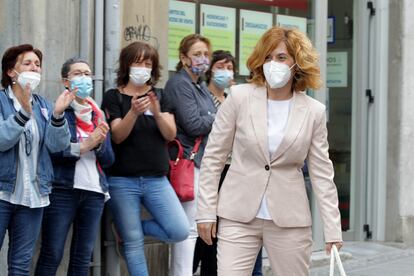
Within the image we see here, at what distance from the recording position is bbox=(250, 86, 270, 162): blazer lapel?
5.30 metres

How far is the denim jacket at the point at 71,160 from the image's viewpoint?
21.2 ft

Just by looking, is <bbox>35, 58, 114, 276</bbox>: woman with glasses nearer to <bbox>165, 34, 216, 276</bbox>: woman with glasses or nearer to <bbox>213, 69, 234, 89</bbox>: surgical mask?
<bbox>165, 34, 216, 276</bbox>: woman with glasses

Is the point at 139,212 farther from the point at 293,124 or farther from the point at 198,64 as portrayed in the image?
the point at 293,124

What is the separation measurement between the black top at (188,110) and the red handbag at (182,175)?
61 mm

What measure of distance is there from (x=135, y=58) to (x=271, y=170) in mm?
1972

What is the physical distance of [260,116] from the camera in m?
5.37

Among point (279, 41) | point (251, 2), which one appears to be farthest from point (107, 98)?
point (251, 2)

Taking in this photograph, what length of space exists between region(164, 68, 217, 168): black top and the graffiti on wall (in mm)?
514

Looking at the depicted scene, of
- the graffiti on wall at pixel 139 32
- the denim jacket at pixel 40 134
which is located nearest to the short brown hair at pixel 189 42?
the graffiti on wall at pixel 139 32

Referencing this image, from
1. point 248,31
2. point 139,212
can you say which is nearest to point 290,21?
point 248,31

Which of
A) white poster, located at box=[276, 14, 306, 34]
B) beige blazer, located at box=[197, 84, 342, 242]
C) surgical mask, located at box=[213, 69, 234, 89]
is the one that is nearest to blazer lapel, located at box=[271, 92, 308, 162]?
beige blazer, located at box=[197, 84, 342, 242]

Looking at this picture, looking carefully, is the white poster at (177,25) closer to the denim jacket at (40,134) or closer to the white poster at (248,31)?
the white poster at (248,31)

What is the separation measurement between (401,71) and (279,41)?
609 centimetres

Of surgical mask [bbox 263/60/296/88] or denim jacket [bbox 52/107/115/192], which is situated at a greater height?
surgical mask [bbox 263/60/296/88]
